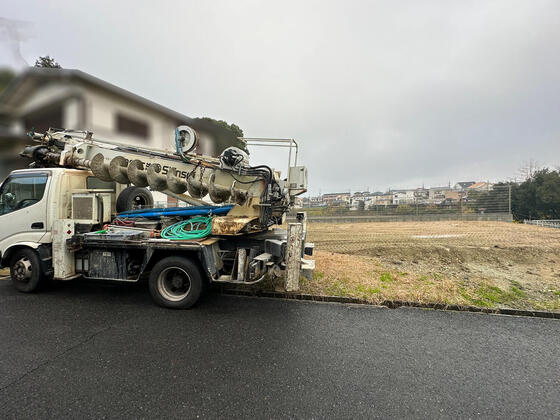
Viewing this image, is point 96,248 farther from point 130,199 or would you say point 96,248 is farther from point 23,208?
point 23,208

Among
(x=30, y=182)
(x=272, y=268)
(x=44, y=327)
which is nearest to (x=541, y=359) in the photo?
(x=272, y=268)

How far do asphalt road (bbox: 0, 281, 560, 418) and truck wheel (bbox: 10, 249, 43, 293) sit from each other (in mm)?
335

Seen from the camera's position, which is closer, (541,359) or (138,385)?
(138,385)

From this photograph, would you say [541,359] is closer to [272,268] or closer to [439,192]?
[272,268]

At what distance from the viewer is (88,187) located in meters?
5.07

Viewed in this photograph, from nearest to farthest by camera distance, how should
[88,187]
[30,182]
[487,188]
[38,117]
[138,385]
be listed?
[138,385], [30,182], [88,187], [38,117], [487,188]

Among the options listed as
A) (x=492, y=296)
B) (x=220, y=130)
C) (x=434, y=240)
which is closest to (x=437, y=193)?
(x=434, y=240)

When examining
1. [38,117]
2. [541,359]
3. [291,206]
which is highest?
[38,117]

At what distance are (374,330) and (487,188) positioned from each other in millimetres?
24394

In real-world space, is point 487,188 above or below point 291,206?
above

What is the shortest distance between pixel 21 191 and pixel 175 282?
3416 mm

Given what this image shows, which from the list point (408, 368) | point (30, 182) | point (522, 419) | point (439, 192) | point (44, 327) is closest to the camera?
point (522, 419)

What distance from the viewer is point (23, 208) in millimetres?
4605

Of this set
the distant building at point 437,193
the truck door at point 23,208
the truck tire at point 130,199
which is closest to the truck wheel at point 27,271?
the truck door at point 23,208
